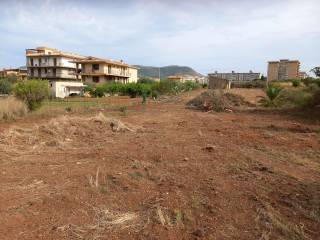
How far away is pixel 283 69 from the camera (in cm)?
8206

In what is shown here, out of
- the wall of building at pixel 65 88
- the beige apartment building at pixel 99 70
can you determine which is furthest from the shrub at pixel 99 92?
the beige apartment building at pixel 99 70

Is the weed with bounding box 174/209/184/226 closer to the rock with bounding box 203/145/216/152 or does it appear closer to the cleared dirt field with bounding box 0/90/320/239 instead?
the cleared dirt field with bounding box 0/90/320/239

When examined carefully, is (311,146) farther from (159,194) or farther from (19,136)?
(19,136)

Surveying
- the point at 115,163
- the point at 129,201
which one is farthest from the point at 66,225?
the point at 115,163

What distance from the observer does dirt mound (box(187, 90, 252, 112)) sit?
67.9ft

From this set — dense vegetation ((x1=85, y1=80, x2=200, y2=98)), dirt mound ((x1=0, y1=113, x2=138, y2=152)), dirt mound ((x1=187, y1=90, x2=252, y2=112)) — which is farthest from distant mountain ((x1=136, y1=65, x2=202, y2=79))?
dirt mound ((x1=0, y1=113, x2=138, y2=152))

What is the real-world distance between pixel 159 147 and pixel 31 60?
235ft

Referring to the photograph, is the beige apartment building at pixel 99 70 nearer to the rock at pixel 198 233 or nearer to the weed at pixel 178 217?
the weed at pixel 178 217

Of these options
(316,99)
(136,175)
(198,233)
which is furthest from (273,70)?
(198,233)

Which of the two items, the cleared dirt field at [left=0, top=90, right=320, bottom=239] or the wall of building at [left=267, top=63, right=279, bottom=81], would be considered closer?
the cleared dirt field at [left=0, top=90, right=320, bottom=239]

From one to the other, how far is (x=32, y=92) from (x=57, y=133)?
7.86 m

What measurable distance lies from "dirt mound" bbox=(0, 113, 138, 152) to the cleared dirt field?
0.15ft

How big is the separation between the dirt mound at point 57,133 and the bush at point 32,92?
6247 millimetres

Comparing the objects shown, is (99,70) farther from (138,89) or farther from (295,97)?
(295,97)
